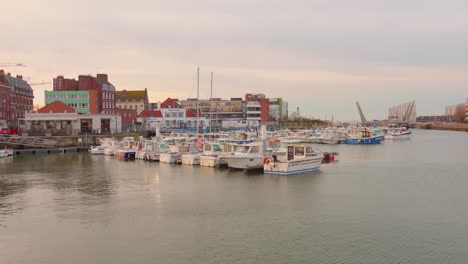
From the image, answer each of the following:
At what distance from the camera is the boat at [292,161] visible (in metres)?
40.6

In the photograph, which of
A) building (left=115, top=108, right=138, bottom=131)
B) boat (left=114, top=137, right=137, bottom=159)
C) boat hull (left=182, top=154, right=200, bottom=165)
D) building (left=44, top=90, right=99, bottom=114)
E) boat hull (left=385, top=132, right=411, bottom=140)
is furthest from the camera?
boat hull (left=385, top=132, right=411, bottom=140)

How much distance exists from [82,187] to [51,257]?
1769cm

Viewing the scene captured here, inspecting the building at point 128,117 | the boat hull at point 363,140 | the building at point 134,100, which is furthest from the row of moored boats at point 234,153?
the building at point 134,100

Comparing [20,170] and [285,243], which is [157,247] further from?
[20,170]

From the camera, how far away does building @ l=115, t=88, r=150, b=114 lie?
130 m

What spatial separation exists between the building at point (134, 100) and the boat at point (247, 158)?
88.4 meters

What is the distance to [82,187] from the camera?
118ft

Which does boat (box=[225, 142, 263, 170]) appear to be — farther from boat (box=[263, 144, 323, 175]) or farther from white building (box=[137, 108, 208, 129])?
white building (box=[137, 108, 208, 129])

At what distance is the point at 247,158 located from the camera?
42.7 meters

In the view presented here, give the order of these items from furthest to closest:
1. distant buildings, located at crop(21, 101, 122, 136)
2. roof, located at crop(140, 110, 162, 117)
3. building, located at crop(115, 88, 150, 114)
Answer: building, located at crop(115, 88, 150, 114) < roof, located at crop(140, 110, 162, 117) < distant buildings, located at crop(21, 101, 122, 136)

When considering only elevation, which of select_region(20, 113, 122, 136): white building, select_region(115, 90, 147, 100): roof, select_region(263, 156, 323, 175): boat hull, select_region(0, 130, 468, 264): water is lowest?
select_region(0, 130, 468, 264): water

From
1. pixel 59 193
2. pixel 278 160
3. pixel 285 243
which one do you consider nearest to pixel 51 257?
pixel 285 243

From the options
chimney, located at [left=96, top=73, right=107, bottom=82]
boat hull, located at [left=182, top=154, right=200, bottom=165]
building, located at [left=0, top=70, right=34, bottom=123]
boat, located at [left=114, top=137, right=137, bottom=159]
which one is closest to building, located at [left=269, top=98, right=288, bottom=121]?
chimney, located at [left=96, top=73, right=107, bottom=82]

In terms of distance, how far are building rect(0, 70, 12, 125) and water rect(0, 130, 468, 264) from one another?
62.5 metres
